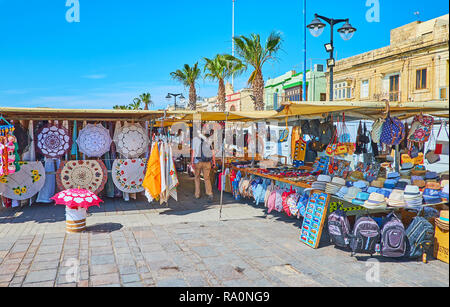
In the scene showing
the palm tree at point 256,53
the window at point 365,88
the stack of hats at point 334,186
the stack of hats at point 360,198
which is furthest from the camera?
the window at point 365,88

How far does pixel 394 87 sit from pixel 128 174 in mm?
17555

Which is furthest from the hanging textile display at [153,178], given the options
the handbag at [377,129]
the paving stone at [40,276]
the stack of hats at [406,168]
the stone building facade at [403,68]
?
the stone building facade at [403,68]

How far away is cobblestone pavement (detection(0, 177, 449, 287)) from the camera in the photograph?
3742 millimetres

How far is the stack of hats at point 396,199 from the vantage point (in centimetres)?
423

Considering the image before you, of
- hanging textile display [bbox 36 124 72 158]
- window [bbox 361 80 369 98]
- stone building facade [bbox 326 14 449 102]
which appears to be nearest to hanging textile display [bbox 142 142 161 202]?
hanging textile display [bbox 36 124 72 158]

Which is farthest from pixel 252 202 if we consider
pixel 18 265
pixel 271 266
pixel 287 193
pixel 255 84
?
pixel 255 84

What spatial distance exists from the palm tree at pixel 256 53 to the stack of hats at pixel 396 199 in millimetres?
12243

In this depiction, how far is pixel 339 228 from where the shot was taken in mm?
4566

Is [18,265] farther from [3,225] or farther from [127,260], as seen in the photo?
[3,225]

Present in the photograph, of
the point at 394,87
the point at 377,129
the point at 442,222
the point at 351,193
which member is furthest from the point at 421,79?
the point at 442,222

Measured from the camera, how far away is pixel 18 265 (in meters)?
4.14

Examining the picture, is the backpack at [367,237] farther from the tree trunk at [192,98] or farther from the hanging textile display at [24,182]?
the tree trunk at [192,98]

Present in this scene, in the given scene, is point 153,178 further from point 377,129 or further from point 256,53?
point 256,53

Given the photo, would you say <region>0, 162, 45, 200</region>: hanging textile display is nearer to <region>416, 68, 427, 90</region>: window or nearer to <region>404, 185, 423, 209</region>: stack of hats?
<region>404, 185, 423, 209</region>: stack of hats
